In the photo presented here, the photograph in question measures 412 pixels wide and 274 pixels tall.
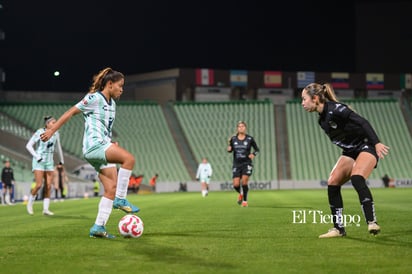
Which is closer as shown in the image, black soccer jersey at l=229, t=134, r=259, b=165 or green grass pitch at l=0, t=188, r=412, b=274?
green grass pitch at l=0, t=188, r=412, b=274

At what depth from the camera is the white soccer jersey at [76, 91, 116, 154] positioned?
914 cm

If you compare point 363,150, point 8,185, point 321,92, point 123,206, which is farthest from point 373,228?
point 8,185

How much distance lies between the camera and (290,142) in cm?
5866

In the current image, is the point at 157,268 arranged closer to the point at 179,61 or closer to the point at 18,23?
the point at 18,23

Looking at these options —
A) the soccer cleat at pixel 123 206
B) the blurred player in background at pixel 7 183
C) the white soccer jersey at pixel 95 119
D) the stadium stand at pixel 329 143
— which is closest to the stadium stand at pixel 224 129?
the stadium stand at pixel 329 143

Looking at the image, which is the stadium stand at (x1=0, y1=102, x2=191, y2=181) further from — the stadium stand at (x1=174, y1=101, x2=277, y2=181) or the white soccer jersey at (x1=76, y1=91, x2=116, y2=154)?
the white soccer jersey at (x1=76, y1=91, x2=116, y2=154)

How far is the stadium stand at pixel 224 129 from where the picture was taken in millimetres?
55031

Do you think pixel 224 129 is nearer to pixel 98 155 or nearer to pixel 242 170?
pixel 242 170

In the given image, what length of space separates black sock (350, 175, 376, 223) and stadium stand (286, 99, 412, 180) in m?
45.3

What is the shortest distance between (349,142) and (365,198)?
0.90m

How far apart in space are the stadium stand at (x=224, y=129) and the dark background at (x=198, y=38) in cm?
647

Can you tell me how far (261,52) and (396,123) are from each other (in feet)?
51.6

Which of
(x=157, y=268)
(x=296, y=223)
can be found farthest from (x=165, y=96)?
(x=157, y=268)

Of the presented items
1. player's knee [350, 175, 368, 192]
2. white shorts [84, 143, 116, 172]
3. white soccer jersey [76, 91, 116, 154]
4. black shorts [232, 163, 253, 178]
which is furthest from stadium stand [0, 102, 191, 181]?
player's knee [350, 175, 368, 192]
